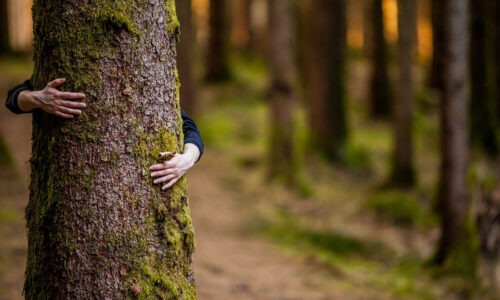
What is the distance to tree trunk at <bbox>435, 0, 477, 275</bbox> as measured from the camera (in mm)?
6488

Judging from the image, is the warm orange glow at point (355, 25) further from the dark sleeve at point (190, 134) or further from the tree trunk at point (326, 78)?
the dark sleeve at point (190, 134)

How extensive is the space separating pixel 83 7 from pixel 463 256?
19.8 ft

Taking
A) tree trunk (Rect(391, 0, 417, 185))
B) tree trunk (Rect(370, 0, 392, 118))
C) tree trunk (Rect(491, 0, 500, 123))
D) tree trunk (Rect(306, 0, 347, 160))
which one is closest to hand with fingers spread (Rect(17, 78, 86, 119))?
tree trunk (Rect(391, 0, 417, 185))

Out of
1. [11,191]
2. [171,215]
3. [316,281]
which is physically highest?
[171,215]

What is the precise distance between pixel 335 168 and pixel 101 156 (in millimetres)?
11264

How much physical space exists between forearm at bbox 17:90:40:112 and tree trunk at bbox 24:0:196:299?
0.08 metres

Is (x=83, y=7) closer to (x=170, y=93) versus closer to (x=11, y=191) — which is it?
(x=170, y=93)

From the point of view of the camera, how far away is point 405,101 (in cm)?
1066

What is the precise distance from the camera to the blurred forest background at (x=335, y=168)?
657 cm

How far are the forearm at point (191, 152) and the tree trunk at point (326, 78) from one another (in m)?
10.7

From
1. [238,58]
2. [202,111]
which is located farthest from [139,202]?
[238,58]

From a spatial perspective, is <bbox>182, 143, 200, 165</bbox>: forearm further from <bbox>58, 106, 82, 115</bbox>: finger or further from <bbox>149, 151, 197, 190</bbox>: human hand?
<bbox>58, 106, 82, 115</bbox>: finger

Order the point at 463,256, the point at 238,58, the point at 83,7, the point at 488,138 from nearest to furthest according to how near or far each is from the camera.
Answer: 1. the point at 83,7
2. the point at 463,256
3. the point at 488,138
4. the point at 238,58

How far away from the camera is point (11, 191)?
8.29 m
